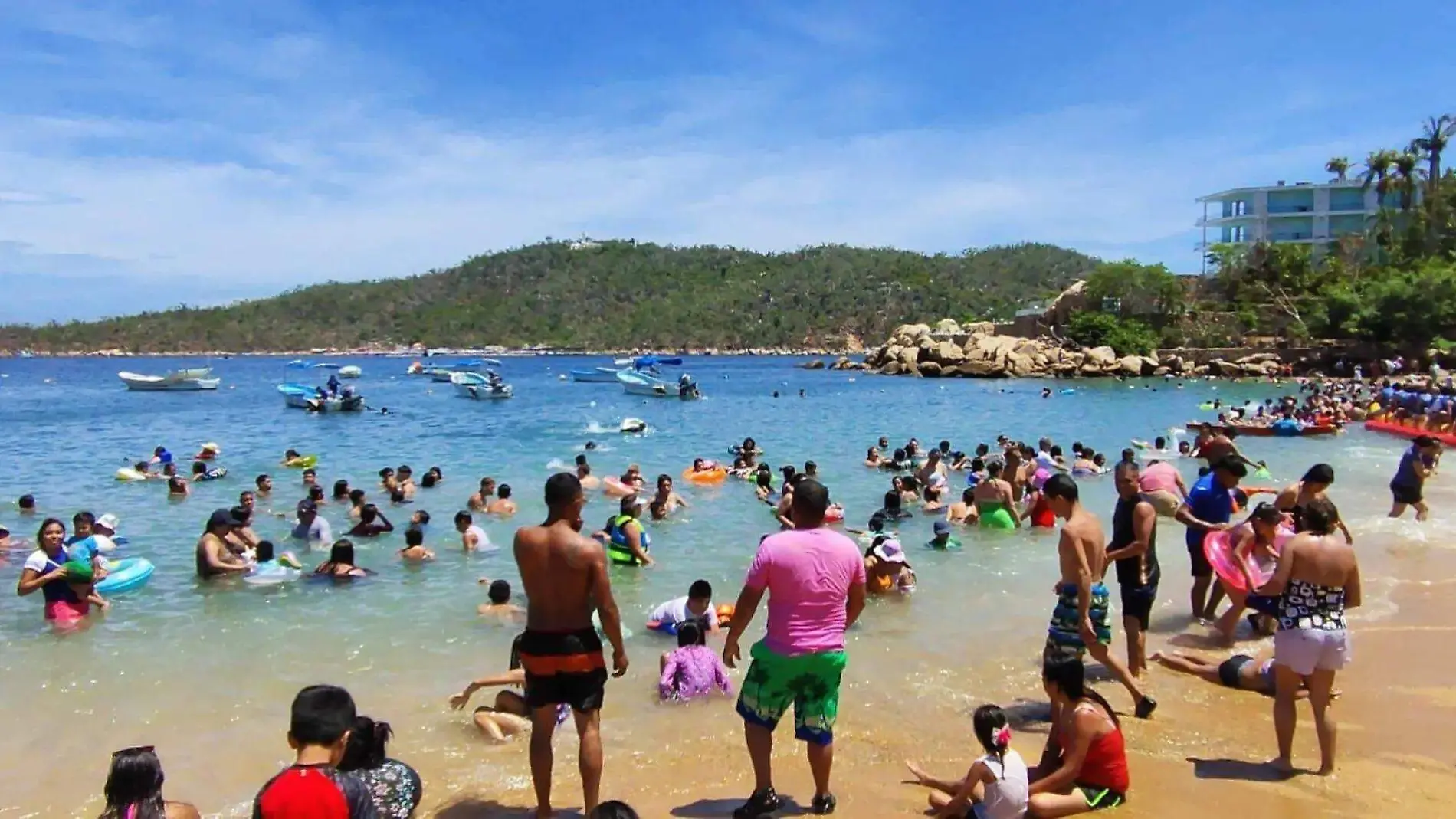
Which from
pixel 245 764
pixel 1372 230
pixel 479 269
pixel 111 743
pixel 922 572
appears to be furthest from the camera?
pixel 479 269

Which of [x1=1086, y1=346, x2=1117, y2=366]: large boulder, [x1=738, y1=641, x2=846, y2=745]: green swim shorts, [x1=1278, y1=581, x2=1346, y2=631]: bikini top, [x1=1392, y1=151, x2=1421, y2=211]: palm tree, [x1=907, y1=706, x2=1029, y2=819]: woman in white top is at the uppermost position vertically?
[x1=1392, y1=151, x2=1421, y2=211]: palm tree

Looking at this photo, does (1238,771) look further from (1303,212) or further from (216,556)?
(1303,212)

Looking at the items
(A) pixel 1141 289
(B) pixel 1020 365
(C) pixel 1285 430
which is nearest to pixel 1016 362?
(B) pixel 1020 365

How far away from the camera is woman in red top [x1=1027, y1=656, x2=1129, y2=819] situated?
519 cm

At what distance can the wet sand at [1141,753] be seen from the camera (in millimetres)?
5641

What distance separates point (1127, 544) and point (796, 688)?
3614 mm

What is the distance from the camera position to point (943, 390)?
183ft

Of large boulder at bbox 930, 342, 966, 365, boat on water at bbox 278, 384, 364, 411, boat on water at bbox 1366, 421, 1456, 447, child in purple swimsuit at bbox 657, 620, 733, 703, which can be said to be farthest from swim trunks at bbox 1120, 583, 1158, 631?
large boulder at bbox 930, 342, 966, 365

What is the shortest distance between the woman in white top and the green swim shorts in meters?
0.80

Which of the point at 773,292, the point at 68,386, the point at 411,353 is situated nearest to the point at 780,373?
the point at 68,386

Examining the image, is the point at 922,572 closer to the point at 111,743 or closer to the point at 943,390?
the point at 111,743

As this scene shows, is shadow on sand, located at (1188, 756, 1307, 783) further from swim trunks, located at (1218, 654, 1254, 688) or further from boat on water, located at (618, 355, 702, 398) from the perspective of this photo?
boat on water, located at (618, 355, 702, 398)

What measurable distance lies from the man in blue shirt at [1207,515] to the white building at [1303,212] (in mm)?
83875

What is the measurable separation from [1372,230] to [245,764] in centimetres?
8438
